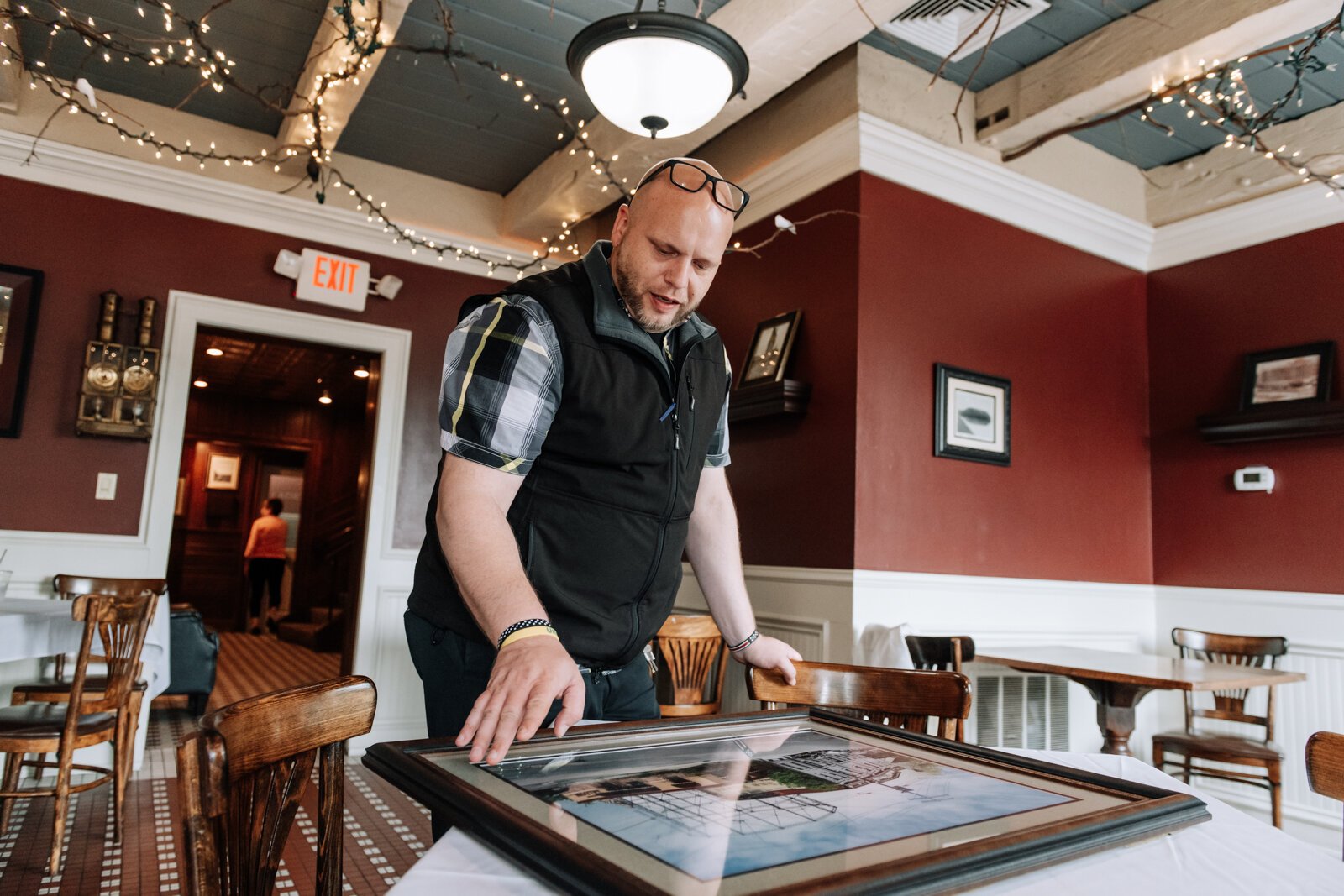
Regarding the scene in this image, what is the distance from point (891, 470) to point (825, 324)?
67 centimetres

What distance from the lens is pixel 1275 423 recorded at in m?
3.81

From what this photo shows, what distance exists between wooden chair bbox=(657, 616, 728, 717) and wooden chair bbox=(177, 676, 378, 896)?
7.51 ft

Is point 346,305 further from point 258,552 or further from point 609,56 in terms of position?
point 258,552

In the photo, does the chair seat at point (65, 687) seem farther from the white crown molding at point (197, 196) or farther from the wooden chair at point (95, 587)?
the white crown molding at point (197, 196)

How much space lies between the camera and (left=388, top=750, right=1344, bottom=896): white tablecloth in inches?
24.6

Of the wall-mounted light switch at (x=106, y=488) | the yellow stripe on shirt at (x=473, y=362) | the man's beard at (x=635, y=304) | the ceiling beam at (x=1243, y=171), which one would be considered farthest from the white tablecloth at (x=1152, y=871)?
the wall-mounted light switch at (x=106, y=488)

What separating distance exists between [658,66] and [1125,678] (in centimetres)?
233

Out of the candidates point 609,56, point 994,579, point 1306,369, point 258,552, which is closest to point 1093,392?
point 1306,369

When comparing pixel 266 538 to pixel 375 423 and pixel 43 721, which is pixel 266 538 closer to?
pixel 375 423

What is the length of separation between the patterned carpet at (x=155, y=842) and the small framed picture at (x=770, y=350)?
2.28 meters

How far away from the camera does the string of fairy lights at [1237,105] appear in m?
3.18

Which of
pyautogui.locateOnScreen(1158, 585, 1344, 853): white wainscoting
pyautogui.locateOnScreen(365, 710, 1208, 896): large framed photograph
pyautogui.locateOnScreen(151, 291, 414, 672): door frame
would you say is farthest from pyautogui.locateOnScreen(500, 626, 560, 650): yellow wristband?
pyautogui.locateOnScreen(1158, 585, 1344, 853): white wainscoting

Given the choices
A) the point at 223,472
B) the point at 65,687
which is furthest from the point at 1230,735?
the point at 223,472

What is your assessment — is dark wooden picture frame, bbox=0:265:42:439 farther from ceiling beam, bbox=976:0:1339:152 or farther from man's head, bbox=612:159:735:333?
ceiling beam, bbox=976:0:1339:152
